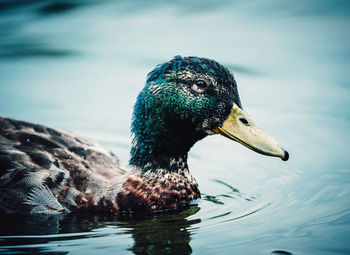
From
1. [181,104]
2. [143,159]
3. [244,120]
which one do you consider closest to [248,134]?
[244,120]

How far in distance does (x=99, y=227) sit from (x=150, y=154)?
1.12 m

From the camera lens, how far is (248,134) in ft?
18.7

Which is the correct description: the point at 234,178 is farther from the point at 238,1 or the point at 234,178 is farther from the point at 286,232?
the point at 238,1

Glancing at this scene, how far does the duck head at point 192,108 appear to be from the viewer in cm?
576

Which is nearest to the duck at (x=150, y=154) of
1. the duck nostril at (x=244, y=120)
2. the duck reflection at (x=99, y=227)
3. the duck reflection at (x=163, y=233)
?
the duck nostril at (x=244, y=120)

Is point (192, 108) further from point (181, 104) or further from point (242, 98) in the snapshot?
point (242, 98)

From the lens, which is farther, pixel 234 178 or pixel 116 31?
pixel 116 31

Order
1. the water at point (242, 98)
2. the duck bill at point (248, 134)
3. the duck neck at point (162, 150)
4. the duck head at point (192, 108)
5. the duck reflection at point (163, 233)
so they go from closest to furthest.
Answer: the duck reflection at point (163, 233), the water at point (242, 98), the duck bill at point (248, 134), the duck head at point (192, 108), the duck neck at point (162, 150)

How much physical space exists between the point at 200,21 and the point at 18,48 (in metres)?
4.07

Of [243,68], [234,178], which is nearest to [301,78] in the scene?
[243,68]

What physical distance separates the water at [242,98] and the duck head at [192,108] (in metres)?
0.81

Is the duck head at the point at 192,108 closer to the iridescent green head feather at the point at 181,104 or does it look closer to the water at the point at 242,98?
the iridescent green head feather at the point at 181,104

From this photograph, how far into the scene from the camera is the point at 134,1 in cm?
1465

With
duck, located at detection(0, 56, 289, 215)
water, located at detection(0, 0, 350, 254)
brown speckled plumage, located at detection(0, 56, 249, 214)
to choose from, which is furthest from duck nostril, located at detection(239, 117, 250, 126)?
water, located at detection(0, 0, 350, 254)
